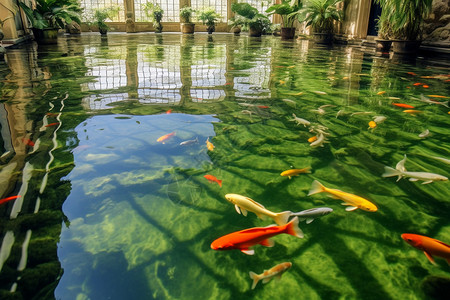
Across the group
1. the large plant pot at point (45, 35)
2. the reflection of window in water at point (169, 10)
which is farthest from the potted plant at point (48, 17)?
the reflection of window in water at point (169, 10)

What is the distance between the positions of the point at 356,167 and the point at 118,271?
1699 mm

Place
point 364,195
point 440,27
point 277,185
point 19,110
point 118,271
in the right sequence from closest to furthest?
point 118,271 < point 364,195 < point 277,185 < point 19,110 < point 440,27

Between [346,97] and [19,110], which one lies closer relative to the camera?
[19,110]

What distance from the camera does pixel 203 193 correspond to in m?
1.75

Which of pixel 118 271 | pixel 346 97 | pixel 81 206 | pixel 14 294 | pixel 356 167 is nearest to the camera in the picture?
pixel 14 294

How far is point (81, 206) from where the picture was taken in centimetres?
161

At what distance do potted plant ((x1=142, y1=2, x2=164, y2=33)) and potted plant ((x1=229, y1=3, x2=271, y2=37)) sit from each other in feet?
27.0

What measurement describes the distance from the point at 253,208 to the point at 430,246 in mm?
777

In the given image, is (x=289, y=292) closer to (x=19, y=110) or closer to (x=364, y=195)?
(x=364, y=195)

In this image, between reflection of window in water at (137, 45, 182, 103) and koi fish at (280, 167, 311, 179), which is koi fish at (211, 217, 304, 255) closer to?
koi fish at (280, 167, 311, 179)

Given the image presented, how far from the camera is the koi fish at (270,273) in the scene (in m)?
1.14

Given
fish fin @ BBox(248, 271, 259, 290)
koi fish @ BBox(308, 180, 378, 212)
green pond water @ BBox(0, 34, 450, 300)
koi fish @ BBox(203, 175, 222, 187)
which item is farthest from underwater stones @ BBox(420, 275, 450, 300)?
koi fish @ BBox(203, 175, 222, 187)

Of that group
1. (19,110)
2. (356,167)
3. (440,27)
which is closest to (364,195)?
(356,167)

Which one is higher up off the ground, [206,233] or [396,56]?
[396,56]
